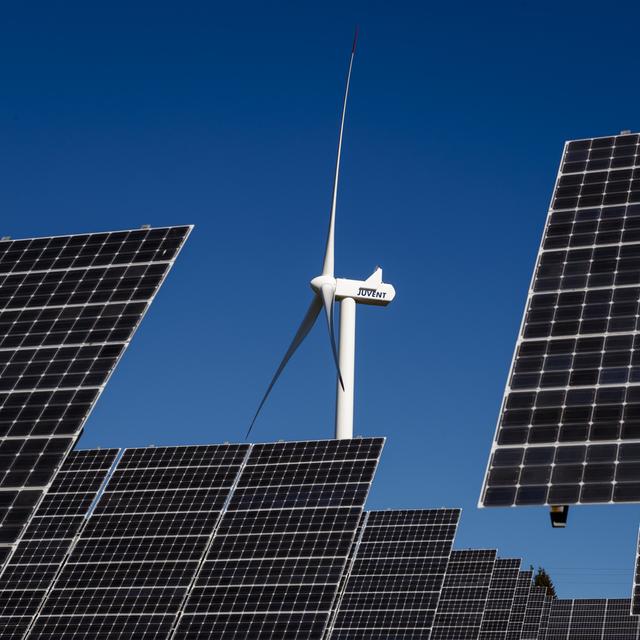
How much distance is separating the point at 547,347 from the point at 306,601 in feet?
59.9

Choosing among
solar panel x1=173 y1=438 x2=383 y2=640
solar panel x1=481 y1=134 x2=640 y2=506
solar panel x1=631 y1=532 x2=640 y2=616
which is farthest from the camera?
solar panel x1=173 y1=438 x2=383 y2=640

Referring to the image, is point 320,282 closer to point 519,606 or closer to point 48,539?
point 48,539

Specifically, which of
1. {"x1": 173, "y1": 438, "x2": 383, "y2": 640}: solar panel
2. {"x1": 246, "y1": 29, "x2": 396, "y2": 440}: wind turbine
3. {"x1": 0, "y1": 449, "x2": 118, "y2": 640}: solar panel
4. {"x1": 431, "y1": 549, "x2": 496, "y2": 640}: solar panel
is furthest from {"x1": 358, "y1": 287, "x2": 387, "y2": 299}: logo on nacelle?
{"x1": 0, "y1": 449, "x2": 118, "y2": 640}: solar panel

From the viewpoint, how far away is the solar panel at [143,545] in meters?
42.2

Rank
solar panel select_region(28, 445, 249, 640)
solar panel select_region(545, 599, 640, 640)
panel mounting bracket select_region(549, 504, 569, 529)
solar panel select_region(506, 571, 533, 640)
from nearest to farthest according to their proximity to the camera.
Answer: panel mounting bracket select_region(549, 504, 569, 529) < solar panel select_region(28, 445, 249, 640) < solar panel select_region(506, 571, 533, 640) < solar panel select_region(545, 599, 640, 640)

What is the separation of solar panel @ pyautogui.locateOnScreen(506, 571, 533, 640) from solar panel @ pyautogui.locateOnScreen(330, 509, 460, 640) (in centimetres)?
1503

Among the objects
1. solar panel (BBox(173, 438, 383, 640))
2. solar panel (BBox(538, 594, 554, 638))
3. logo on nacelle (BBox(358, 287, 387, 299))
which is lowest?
solar panel (BBox(538, 594, 554, 638))

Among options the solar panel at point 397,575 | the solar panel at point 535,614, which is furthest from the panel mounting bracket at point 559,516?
the solar panel at point 535,614

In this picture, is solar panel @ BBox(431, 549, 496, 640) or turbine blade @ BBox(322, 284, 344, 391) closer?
turbine blade @ BBox(322, 284, 344, 391)

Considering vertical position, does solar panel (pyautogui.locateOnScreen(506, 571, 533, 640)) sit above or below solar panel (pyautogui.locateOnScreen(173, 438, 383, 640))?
below

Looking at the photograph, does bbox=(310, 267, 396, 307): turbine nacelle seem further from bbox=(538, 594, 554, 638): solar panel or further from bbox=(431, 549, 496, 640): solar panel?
bbox=(538, 594, 554, 638): solar panel

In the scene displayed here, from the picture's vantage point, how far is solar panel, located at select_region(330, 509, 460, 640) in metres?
49.6

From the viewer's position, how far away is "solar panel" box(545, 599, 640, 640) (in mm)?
71250

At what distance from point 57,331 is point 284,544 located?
16.3 meters
